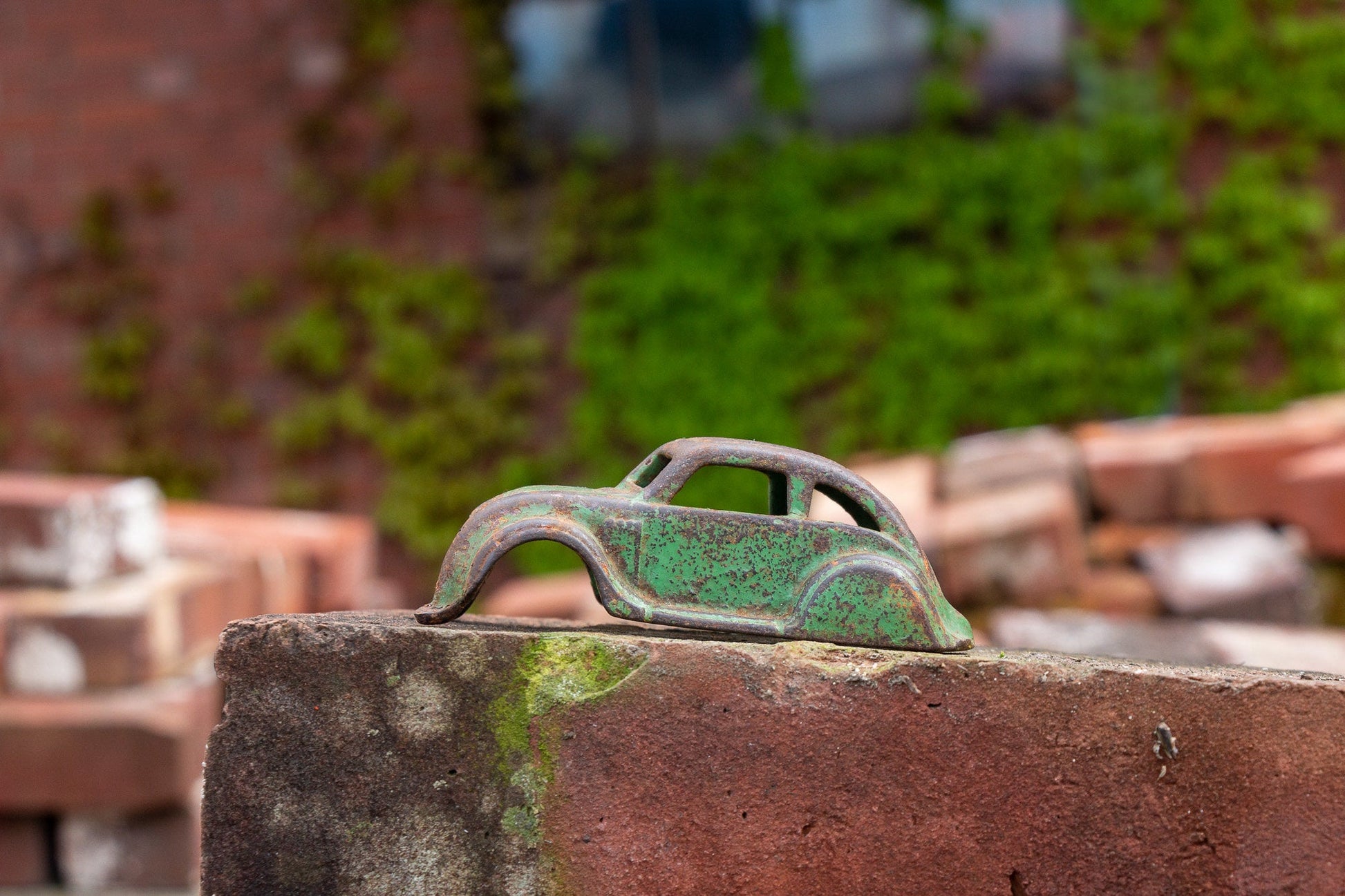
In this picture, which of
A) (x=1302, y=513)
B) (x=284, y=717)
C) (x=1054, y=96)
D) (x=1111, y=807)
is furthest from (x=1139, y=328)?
(x=284, y=717)

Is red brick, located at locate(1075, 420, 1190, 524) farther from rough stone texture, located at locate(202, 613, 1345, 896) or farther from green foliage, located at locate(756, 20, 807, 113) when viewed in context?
rough stone texture, located at locate(202, 613, 1345, 896)

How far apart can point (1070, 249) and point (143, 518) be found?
4.69 m

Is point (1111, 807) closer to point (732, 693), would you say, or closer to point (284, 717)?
point (732, 693)

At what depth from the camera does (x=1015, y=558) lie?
12.1ft

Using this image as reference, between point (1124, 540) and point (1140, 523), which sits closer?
point (1124, 540)

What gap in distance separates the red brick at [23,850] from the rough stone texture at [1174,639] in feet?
9.01

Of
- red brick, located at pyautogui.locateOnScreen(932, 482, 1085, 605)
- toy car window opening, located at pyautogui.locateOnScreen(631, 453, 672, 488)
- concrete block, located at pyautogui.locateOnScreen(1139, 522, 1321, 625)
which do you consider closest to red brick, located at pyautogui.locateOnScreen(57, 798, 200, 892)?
red brick, located at pyautogui.locateOnScreen(932, 482, 1085, 605)

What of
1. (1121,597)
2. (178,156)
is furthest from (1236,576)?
(178,156)

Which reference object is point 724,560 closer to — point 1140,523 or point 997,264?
point 1140,523

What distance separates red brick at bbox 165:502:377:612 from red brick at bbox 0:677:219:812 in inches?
30.0

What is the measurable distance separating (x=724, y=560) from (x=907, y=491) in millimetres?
3195

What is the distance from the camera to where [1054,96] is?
6195 millimetres

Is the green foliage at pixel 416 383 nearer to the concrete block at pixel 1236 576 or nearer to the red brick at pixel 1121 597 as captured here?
the red brick at pixel 1121 597

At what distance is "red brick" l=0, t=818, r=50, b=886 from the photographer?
11.2 feet
